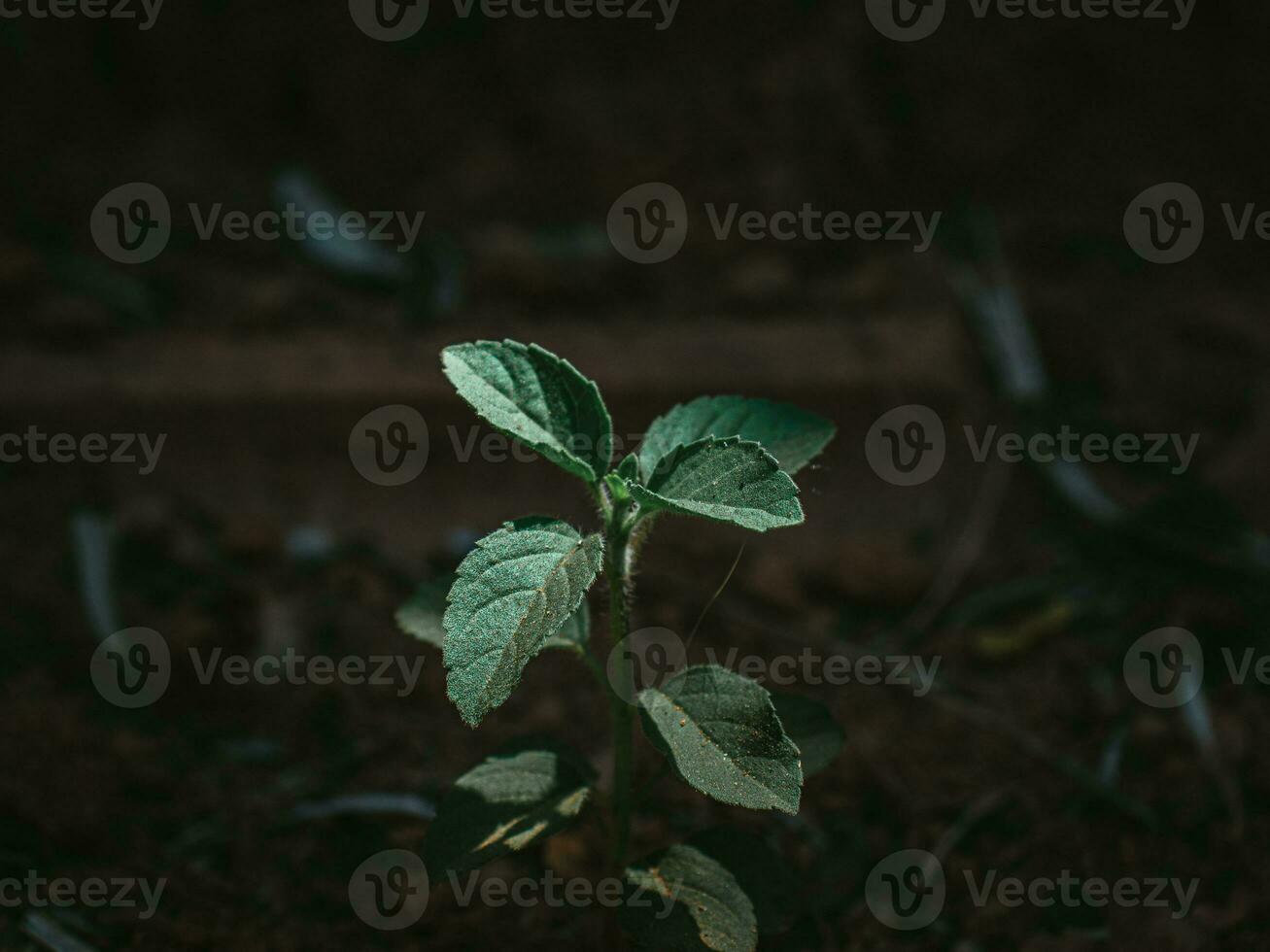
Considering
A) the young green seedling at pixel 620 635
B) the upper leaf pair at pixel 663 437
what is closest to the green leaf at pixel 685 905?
the young green seedling at pixel 620 635

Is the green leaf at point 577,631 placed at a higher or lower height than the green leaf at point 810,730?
higher

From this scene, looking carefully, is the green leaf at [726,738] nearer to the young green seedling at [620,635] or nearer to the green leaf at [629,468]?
the young green seedling at [620,635]

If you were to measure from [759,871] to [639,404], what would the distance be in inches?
59.8

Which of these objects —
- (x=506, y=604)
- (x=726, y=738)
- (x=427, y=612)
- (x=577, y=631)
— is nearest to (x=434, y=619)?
(x=427, y=612)

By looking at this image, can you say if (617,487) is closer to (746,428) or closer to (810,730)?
(746,428)

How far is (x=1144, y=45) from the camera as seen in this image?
124 inches

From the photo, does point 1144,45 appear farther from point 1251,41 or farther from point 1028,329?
point 1028,329

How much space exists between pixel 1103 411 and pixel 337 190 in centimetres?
209

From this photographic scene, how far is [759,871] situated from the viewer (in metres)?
1.33

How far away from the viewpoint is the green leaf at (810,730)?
1313 millimetres

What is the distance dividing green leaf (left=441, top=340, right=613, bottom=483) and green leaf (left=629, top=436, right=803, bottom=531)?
8 centimetres

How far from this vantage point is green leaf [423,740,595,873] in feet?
4.06

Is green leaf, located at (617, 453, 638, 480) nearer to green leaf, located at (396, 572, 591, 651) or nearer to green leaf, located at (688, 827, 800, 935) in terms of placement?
green leaf, located at (396, 572, 591, 651)

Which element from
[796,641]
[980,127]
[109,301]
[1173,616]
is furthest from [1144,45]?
[109,301]
